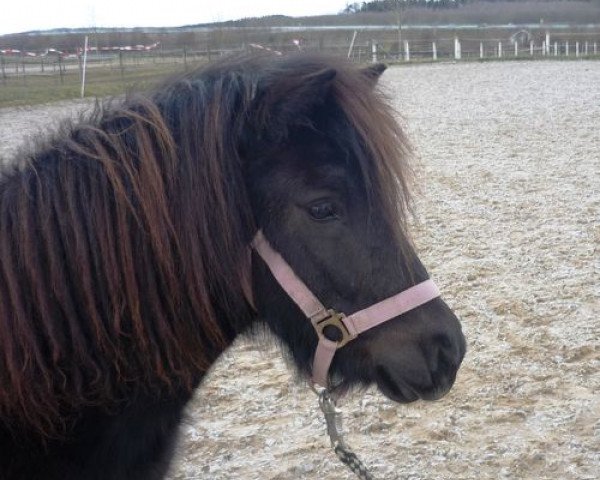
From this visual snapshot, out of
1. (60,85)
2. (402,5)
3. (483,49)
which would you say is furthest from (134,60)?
(402,5)

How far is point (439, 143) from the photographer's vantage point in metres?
11.5

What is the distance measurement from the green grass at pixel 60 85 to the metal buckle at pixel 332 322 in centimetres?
1694

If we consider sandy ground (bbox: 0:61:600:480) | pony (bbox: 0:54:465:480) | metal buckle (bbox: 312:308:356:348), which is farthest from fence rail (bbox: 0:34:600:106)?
metal buckle (bbox: 312:308:356:348)

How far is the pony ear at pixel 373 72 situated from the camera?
6.63 ft

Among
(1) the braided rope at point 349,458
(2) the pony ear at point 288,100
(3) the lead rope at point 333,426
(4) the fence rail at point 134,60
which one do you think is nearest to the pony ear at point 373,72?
(2) the pony ear at point 288,100

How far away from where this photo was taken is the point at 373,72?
209cm

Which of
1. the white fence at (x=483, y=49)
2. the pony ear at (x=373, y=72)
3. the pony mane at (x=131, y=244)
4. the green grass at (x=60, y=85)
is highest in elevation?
the white fence at (x=483, y=49)

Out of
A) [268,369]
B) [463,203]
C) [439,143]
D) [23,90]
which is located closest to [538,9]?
[23,90]

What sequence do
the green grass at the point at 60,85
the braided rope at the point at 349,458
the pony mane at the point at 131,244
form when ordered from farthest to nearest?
the green grass at the point at 60,85 → the braided rope at the point at 349,458 → the pony mane at the point at 131,244

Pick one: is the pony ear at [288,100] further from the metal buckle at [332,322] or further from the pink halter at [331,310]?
the metal buckle at [332,322]

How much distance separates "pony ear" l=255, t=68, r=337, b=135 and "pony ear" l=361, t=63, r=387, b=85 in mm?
292

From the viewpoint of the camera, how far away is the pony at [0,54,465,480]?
1.69m

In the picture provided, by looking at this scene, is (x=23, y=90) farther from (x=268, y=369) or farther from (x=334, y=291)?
(x=334, y=291)

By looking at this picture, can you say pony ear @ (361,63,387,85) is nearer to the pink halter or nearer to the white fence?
the pink halter
